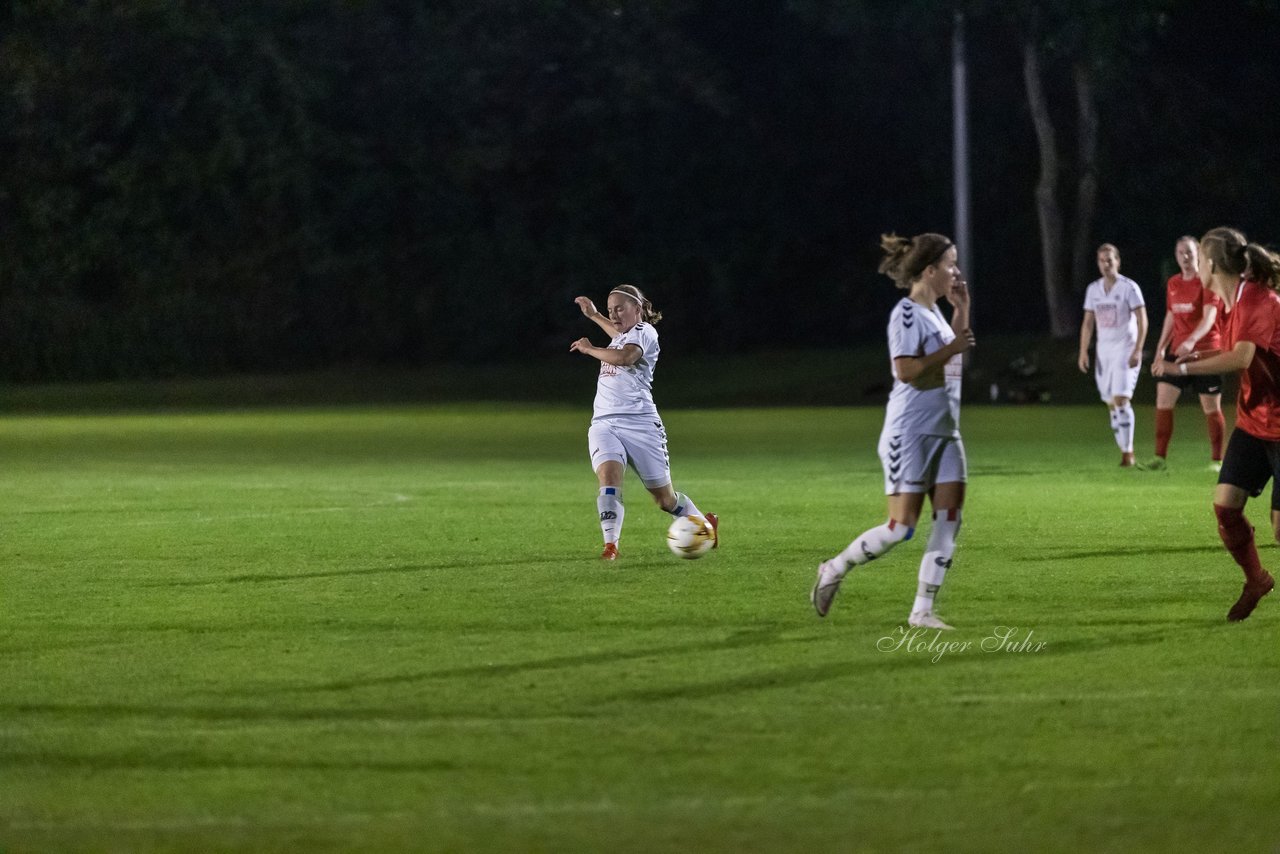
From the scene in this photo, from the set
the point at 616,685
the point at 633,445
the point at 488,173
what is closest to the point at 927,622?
the point at 616,685

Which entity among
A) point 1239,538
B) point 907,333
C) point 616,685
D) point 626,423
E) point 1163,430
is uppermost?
point 907,333

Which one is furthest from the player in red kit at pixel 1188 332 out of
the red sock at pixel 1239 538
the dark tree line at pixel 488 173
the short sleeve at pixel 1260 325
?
the dark tree line at pixel 488 173

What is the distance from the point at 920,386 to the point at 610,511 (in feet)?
13.7

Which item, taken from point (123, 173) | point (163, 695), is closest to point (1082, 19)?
point (123, 173)

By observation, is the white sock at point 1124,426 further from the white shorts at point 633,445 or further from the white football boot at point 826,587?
the white football boot at point 826,587

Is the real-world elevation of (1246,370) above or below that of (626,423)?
above

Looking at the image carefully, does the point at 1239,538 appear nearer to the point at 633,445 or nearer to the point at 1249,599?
the point at 1249,599

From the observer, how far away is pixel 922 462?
1020 centimetres

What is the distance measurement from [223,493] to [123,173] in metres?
36.8

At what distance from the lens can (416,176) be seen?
58.1m

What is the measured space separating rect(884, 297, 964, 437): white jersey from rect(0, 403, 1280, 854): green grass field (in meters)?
Result: 1.06

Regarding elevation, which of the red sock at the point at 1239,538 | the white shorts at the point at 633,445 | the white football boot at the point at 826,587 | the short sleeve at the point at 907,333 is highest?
the short sleeve at the point at 907,333

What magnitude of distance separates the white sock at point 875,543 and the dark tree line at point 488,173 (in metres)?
43.6

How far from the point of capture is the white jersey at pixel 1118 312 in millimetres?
22031
